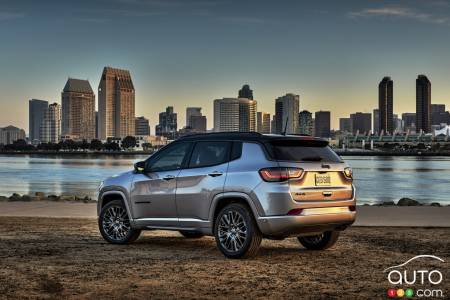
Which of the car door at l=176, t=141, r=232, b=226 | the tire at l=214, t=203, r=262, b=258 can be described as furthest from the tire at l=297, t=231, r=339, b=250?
the car door at l=176, t=141, r=232, b=226

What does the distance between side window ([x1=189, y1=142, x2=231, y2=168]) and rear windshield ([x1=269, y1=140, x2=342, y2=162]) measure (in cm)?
82

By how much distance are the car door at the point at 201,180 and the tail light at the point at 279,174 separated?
783 mm

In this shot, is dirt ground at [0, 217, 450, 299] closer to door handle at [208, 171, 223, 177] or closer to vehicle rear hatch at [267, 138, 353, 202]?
vehicle rear hatch at [267, 138, 353, 202]

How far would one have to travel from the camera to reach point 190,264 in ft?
31.0

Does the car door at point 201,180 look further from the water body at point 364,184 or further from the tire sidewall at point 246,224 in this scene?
the water body at point 364,184

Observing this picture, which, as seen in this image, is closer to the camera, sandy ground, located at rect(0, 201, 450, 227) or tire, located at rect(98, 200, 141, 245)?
tire, located at rect(98, 200, 141, 245)

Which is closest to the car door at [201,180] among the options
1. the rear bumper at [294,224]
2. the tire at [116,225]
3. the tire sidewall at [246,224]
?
the tire sidewall at [246,224]

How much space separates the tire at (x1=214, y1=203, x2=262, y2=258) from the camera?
378 inches

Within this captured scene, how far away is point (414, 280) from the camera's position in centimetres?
818

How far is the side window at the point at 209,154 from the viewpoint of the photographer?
10305 millimetres

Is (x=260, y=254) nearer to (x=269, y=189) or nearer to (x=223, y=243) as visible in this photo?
(x=223, y=243)

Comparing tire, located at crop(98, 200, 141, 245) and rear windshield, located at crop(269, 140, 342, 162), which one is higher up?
rear windshield, located at crop(269, 140, 342, 162)

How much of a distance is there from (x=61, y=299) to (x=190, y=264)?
8.53ft

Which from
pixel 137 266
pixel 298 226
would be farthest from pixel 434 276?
pixel 137 266
